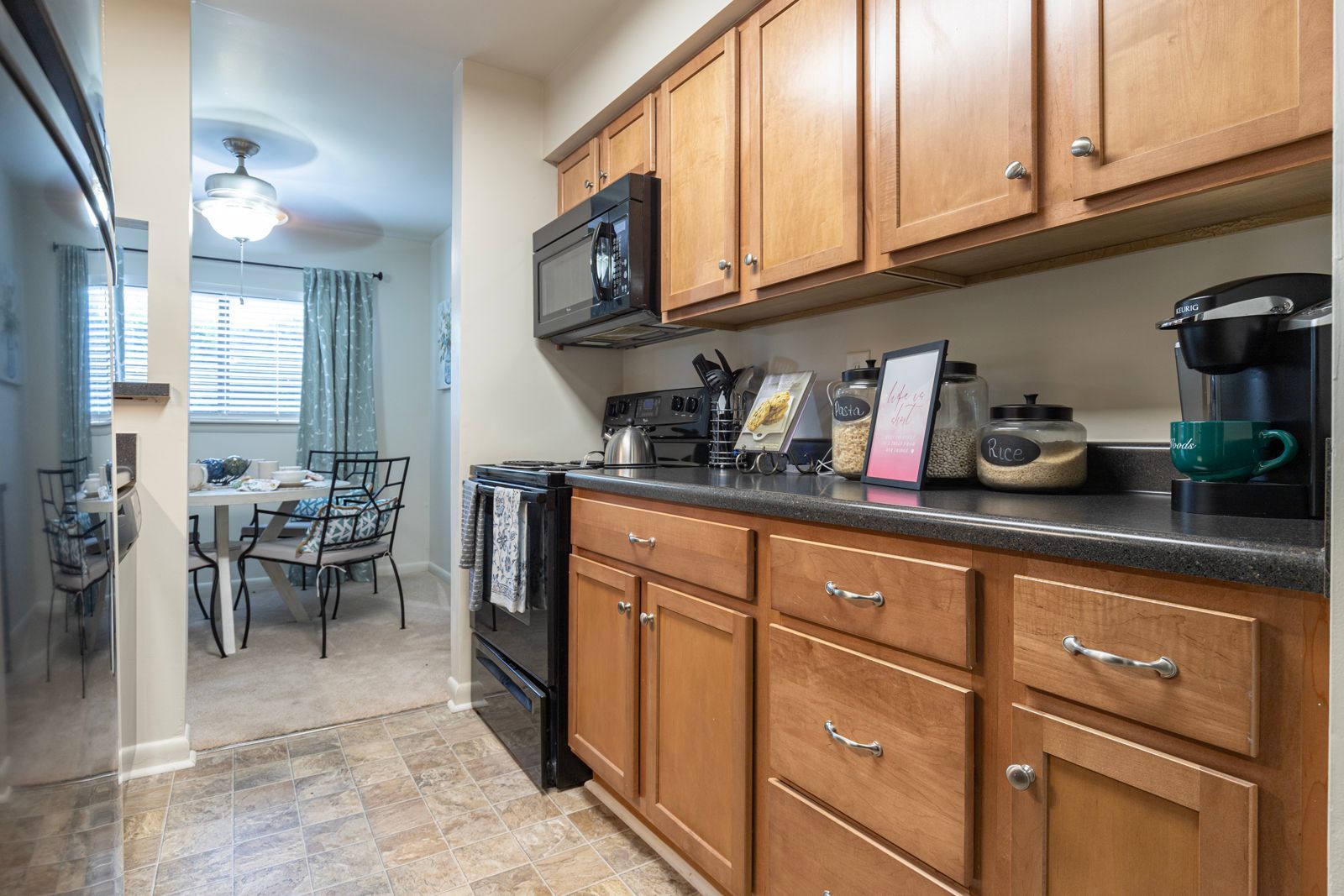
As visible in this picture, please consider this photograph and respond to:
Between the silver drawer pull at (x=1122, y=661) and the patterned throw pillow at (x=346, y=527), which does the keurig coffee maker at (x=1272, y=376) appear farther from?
the patterned throw pillow at (x=346, y=527)

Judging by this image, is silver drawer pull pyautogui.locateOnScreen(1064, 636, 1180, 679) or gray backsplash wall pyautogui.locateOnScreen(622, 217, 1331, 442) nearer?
silver drawer pull pyautogui.locateOnScreen(1064, 636, 1180, 679)

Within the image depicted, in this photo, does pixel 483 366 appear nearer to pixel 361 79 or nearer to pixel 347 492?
pixel 361 79

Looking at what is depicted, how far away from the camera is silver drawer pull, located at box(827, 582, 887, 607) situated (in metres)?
1.05

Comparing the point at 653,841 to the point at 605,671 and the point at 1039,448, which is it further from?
the point at 1039,448

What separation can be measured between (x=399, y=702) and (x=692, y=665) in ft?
5.41

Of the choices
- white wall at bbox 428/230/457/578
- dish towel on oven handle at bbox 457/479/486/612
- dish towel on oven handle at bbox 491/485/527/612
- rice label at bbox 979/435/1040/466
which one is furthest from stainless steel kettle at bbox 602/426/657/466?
white wall at bbox 428/230/457/578

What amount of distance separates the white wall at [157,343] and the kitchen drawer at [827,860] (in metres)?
1.96

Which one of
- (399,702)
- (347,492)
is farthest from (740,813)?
(347,492)

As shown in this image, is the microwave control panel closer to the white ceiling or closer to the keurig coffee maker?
the white ceiling

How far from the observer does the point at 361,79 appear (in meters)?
2.75

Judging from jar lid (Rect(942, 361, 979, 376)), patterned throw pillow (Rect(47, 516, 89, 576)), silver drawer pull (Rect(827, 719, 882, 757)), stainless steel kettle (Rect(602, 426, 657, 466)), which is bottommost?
silver drawer pull (Rect(827, 719, 882, 757))

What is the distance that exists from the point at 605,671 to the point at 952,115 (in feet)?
4.88

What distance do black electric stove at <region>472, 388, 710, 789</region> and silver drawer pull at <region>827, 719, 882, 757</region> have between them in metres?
1.01

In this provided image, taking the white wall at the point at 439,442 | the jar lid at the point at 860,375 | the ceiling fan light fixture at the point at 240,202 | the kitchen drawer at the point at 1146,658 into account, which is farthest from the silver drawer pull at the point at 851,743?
the white wall at the point at 439,442
